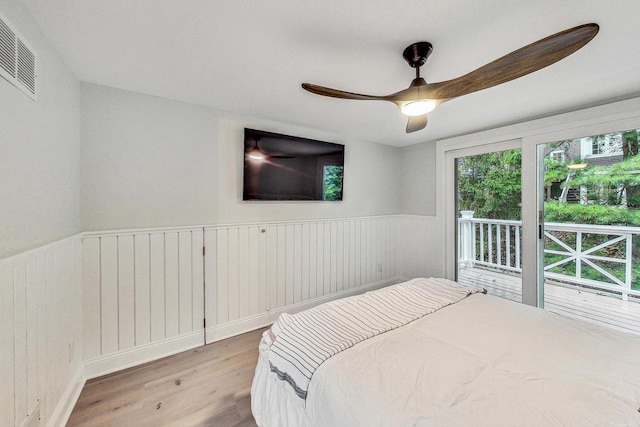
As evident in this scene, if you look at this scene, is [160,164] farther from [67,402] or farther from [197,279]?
[67,402]

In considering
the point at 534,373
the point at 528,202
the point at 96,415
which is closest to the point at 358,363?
the point at 534,373

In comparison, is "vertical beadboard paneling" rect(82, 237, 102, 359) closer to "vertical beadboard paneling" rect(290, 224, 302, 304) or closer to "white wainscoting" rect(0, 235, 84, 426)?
"white wainscoting" rect(0, 235, 84, 426)

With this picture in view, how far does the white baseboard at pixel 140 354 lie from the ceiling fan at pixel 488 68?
2291mm

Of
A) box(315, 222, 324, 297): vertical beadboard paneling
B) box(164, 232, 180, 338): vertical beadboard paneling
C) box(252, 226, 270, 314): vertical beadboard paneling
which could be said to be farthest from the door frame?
box(164, 232, 180, 338): vertical beadboard paneling

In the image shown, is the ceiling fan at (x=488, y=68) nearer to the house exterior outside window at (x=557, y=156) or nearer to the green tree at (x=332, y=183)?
the green tree at (x=332, y=183)

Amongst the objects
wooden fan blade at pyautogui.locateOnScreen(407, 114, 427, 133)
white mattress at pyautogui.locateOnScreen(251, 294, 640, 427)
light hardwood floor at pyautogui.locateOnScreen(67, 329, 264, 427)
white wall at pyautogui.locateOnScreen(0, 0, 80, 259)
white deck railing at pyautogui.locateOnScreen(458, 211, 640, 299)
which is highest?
wooden fan blade at pyautogui.locateOnScreen(407, 114, 427, 133)

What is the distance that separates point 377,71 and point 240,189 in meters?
1.61

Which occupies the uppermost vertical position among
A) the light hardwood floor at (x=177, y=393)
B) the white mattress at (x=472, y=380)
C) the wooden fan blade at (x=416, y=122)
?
the wooden fan blade at (x=416, y=122)

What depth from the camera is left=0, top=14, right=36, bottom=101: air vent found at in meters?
1.00

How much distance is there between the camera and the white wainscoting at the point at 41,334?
3.32 feet

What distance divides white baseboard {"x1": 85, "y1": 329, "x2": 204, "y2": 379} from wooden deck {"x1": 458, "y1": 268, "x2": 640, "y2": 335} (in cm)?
336

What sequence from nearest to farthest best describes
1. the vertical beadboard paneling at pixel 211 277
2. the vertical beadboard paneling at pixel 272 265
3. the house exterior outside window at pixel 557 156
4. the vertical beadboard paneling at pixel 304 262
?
1. the vertical beadboard paneling at pixel 211 277
2. the house exterior outside window at pixel 557 156
3. the vertical beadboard paneling at pixel 272 265
4. the vertical beadboard paneling at pixel 304 262

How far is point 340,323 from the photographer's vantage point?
4.92 ft

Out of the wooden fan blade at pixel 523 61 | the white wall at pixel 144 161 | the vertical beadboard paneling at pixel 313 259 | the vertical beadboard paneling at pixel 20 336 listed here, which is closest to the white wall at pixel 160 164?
the white wall at pixel 144 161
